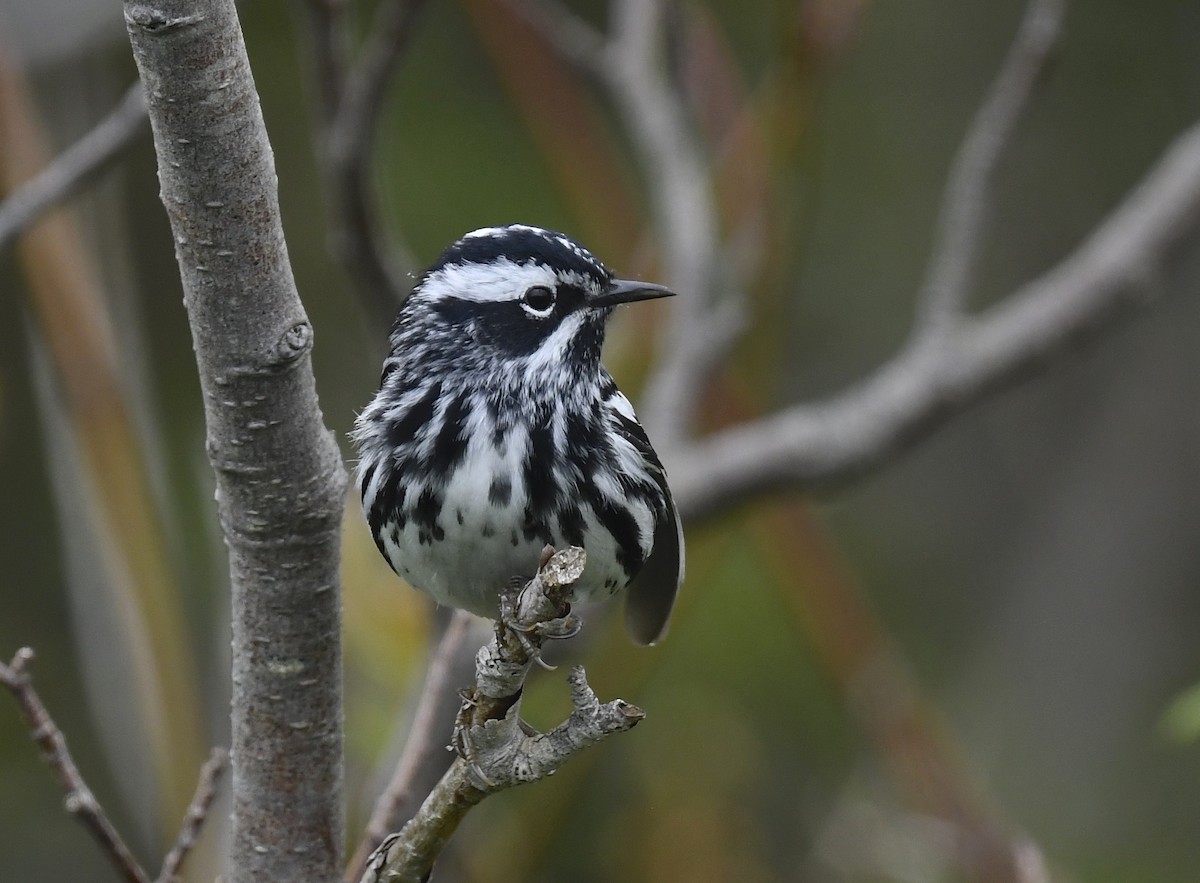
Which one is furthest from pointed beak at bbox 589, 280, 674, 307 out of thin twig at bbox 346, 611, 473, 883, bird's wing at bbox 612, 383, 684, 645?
thin twig at bbox 346, 611, 473, 883

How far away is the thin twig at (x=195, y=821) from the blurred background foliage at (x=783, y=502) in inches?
61.9

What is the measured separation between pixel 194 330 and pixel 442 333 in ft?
2.79

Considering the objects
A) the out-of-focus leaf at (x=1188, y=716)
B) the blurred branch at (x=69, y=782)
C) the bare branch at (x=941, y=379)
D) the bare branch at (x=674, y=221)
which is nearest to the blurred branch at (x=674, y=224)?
the bare branch at (x=674, y=221)

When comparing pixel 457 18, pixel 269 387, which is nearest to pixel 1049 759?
pixel 457 18

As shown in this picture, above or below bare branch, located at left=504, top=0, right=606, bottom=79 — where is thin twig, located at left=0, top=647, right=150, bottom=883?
below

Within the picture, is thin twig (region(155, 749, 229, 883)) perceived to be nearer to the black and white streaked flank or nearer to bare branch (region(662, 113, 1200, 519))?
the black and white streaked flank

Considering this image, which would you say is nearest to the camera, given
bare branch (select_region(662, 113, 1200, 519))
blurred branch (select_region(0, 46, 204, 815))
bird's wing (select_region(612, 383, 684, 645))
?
bird's wing (select_region(612, 383, 684, 645))

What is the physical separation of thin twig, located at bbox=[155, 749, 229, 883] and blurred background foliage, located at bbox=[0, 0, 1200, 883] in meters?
1.57

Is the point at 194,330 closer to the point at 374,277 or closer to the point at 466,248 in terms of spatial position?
the point at 466,248

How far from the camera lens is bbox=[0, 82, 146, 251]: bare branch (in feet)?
9.13

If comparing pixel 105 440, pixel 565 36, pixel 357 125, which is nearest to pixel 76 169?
pixel 357 125

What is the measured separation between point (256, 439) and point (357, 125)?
1.47 m

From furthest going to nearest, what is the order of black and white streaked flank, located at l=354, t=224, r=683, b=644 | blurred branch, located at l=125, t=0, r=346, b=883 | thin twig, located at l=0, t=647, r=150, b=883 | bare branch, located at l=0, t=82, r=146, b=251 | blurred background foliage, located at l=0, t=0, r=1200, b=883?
blurred background foliage, located at l=0, t=0, r=1200, b=883, bare branch, located at l=0, t=82, r=146, b=251, black and white streaked flank, located at l=354, t=224, r=683, b=644, thin twig, located at l=0, t=647, r=150, b=883, blurred branch, located at l=125, t=0, r=346, b=883

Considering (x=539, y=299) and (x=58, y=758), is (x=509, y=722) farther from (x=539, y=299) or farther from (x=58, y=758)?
(x=539, y=299)
